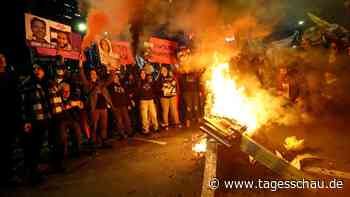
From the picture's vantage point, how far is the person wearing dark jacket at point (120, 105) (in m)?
9.44

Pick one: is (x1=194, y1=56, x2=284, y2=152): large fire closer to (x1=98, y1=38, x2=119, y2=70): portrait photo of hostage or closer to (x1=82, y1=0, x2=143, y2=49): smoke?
(x1=98, y1=38, x2=119, y2=70): portrait photo of hostage

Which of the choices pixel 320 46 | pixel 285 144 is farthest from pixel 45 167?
pixel 320 46

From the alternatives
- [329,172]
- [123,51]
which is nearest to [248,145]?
[329,172]

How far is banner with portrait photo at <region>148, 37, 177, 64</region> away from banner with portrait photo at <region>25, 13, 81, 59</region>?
2.76 metres

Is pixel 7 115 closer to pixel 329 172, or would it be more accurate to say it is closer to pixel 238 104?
pixel 238 104

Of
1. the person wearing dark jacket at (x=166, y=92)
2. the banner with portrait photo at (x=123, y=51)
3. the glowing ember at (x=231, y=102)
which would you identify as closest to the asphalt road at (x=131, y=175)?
the glowing ember at (x=231, y=102)

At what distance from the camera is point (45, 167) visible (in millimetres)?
6715

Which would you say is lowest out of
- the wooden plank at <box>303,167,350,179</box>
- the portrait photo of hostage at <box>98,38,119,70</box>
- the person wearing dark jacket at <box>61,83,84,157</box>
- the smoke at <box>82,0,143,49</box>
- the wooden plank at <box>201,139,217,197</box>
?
the wooden plank at <box>303,167,350,179</box>

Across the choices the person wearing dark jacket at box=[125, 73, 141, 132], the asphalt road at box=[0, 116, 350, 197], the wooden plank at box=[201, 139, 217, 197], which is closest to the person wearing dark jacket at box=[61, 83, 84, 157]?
the asphalt road at box=[0, 116, 350, 197]

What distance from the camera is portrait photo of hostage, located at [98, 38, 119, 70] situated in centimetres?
1017

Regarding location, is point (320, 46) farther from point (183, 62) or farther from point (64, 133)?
point (64, 133)

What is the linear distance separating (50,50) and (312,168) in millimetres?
7300

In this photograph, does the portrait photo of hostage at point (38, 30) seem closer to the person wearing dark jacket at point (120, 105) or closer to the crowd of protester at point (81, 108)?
the crowd of protester at point (81, 108)

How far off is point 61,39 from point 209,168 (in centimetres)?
657
